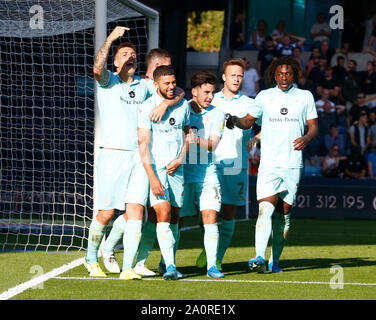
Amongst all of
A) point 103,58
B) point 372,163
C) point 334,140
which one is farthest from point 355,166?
point 103,58

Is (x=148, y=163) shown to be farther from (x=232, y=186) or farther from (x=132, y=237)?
(x=232, y=186)

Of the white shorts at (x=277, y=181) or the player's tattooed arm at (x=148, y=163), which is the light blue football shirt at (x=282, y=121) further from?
Result: the player's tattooed arm at (x=148, y=163)

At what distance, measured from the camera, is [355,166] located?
58.2ft

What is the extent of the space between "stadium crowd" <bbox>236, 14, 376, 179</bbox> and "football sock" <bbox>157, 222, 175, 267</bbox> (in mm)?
10312

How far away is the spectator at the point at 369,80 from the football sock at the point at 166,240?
13057 millimetres

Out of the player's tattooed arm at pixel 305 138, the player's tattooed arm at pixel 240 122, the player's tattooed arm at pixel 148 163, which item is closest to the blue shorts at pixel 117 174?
the player's tattooed arm at pixel 148 163

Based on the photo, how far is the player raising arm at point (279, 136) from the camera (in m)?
8.14

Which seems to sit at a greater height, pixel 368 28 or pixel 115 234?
pixel 368 28

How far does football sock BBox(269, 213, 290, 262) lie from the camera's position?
8.41 meters

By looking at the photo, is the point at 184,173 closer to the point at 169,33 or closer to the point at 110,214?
the point at 110,214

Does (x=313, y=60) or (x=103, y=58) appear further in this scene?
(x=313, y=60)

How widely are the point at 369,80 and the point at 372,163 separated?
2.64 m
